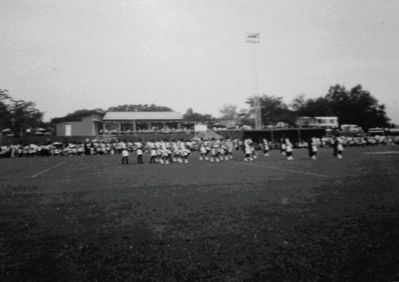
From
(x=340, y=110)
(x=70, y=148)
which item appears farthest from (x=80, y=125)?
(x=340, y=110)

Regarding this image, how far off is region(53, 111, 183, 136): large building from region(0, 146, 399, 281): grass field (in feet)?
148

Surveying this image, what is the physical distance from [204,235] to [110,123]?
172 ft

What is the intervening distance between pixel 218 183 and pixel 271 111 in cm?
7911

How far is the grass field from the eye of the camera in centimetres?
414

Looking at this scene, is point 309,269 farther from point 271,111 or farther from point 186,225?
point 271,111

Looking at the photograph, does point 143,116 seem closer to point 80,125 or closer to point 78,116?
point 80,125

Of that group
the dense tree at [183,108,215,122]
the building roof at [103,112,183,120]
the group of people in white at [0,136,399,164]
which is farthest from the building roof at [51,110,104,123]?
the dense tree at [183,108,215,122]

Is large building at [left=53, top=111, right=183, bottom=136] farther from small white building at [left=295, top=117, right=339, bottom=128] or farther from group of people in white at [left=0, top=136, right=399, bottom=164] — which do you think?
small white building at [left=295, top=117, right=339, bottom=128]

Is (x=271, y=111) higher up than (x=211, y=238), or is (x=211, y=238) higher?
(x=271, y=111)

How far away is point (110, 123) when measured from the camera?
55531 mm

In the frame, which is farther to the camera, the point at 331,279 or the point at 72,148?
the point at 72,148

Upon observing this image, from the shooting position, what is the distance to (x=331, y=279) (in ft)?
12.7

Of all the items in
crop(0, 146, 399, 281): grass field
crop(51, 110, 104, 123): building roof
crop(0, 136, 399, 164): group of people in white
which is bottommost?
crop(0, 146, 399, 281): grass field

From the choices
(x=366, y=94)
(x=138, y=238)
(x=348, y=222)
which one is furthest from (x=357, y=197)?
(x=366, y=94)
